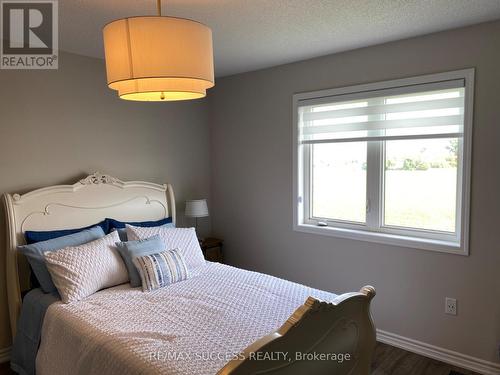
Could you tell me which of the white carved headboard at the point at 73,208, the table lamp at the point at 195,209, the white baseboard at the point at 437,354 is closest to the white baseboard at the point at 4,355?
the white baseboard at the point at 437,354

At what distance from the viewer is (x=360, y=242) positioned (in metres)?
3.12

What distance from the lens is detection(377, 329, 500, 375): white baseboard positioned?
255 cm

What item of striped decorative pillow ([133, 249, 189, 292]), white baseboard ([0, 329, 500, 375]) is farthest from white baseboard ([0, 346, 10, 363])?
striped decorative pillow ([133, 249, 189, 292])

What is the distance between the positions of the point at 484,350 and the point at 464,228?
0.85 metres

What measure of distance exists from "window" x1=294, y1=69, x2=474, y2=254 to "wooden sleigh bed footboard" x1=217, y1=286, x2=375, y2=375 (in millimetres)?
1135

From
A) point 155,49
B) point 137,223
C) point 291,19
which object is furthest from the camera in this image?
point 137,223

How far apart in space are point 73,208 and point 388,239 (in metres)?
2.50

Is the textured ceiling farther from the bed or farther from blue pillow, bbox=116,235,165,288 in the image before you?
blue pillow, bbox=116,235,165,288

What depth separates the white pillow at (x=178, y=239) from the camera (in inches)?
113

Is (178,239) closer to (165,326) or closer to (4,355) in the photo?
(165,326)

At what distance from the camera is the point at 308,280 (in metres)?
3.46

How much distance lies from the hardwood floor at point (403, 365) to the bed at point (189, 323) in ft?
2.26

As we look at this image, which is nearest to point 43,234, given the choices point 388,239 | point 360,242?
point 360,242

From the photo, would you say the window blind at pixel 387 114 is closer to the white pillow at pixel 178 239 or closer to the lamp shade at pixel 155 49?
the white pillow at pixel 178 239
